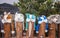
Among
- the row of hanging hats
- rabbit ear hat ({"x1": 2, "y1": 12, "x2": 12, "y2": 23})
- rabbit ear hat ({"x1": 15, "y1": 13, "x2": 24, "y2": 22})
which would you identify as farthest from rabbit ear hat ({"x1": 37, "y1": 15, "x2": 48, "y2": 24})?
rabbit ear hat ({"x1": 2, "y1": 12, "x2": 12, "y2": 23})

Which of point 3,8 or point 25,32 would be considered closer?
point 25,32

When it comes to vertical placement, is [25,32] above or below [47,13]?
below

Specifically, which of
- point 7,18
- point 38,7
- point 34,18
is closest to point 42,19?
point 34,18

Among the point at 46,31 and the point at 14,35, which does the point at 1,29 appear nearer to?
the point at 14,35

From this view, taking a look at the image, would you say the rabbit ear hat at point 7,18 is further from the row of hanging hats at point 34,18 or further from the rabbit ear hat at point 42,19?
the rabbit ear hat at point 42,19

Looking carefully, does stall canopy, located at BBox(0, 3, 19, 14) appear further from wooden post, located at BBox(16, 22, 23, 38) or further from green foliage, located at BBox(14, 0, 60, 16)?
wooden post, located at BBox(16, 22, 23, 38)

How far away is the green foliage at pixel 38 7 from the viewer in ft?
5.85

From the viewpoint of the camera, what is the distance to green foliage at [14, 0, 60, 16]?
1.78 meters

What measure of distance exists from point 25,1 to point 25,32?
359 millimetres

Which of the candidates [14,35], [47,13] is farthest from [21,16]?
[47,13]

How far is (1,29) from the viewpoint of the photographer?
66.6 inches

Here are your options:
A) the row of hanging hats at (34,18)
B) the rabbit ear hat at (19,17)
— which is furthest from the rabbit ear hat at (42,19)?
the rabbit ear hat at (19,17)

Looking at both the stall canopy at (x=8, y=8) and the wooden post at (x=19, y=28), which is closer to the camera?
the wooden post at (x=19, y=28)

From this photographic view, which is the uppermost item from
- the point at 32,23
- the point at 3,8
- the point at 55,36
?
the point at 3,8
